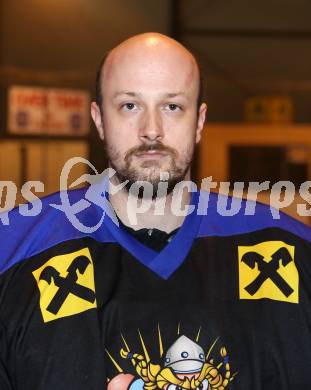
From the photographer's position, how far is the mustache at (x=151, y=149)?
1646mm

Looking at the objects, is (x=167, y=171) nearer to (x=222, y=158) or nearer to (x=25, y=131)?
(x=25, y=131)

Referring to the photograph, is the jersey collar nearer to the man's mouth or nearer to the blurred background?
the man's mouth

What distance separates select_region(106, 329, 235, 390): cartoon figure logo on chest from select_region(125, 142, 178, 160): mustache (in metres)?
0.40

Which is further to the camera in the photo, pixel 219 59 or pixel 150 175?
pixel 219 59

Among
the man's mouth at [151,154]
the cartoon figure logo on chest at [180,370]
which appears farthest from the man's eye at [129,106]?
the cartoon figure logo on chest at [180,370]

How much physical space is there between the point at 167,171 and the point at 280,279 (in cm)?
35

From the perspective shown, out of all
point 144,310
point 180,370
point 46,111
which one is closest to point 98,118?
point 144,310

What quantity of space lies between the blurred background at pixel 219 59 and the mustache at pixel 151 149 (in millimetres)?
4718

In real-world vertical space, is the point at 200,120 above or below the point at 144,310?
above

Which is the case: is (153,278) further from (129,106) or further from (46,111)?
(46,111)

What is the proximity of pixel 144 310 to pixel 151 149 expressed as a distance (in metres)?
0.34

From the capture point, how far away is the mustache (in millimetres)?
1646

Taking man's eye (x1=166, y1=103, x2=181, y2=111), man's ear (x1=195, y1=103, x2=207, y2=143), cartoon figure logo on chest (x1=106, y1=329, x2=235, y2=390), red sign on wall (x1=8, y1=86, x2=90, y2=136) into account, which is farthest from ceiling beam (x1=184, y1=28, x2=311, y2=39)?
cartoon figure logo on chest (x1=106, y1=329, x2=235, y2=390)

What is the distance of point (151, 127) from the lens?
164 centimetres
